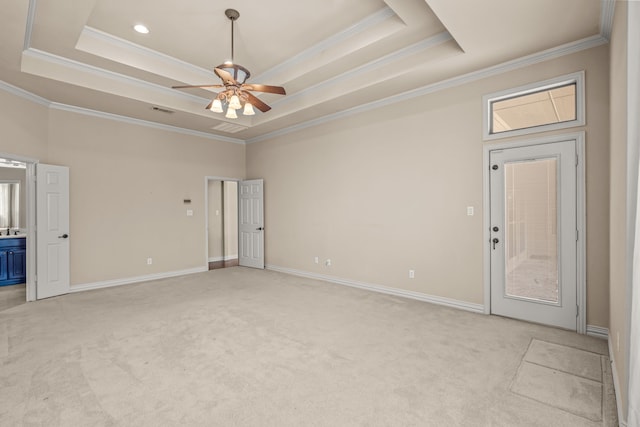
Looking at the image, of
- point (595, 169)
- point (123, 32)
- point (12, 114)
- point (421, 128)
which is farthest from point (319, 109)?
point (12, 114)

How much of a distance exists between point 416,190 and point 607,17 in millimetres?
2593

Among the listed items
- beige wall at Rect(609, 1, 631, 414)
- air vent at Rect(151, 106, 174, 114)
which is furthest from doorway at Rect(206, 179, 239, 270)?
beige wall at Rect(609, 1, 631, 414)

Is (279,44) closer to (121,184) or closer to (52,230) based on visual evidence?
(121,184)

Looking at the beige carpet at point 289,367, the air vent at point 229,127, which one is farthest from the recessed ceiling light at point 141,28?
the beige carpet at point 289,367

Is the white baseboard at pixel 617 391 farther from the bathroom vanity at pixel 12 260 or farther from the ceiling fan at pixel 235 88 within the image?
the bathroom vanity at pixel 12 260

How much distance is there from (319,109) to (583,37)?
3505mm

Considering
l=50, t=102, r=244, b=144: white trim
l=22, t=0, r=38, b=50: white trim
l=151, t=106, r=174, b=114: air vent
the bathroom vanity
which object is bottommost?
the bathroom vanity

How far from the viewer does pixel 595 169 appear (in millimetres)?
3252

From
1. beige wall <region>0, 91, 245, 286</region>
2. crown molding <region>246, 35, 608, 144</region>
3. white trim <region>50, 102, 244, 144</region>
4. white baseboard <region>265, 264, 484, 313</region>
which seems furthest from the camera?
white trim <region>50, 102, 244, 144</region>

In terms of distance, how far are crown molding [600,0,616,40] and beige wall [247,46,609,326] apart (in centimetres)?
20

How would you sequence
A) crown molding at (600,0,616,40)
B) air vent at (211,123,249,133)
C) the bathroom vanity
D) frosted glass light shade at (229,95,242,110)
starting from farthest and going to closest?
air vent at (211,123,249,133) < the bathroom vanity < frosted glass light shade at (229,95,242,110) < crown molding at (600,0,616,40)

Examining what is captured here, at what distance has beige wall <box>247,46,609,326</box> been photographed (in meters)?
3.27

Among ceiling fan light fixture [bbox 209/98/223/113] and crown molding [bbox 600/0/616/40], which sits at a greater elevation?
crown molding [bbox 600/0/616/40]

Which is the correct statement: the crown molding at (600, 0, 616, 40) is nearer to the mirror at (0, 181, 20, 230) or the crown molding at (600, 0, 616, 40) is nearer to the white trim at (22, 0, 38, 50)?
the white trim at (22, 0, 38, 50)
